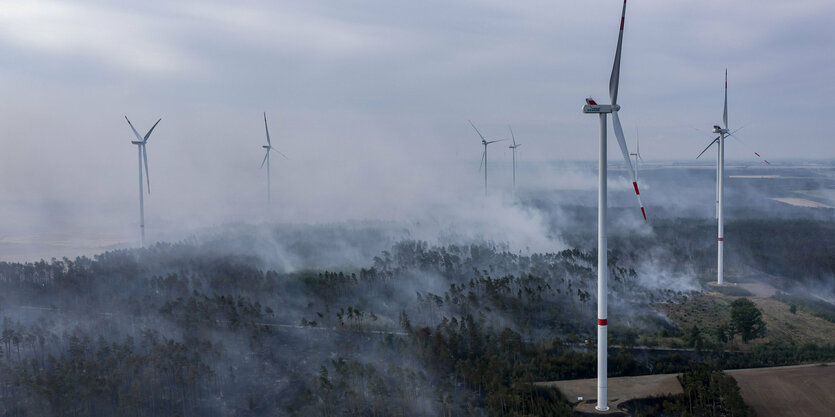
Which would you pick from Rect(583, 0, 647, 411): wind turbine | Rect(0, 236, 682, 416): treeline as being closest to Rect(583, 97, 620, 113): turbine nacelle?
Rect(583, 0, 647, 411): wind turbine

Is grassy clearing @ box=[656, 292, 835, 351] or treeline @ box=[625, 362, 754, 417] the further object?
grassy clearing @ box=[656, 292, 835, 351]

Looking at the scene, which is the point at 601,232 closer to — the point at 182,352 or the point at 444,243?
the point at 182,352

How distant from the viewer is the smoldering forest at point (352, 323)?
57469mm

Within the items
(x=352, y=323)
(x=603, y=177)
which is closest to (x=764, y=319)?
(x=603, y=177)

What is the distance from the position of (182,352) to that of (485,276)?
51.5 m

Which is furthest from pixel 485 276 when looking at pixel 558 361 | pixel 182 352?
pixel 182 352

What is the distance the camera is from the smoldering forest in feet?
189

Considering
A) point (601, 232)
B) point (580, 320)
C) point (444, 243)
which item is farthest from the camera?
point (444, 243)

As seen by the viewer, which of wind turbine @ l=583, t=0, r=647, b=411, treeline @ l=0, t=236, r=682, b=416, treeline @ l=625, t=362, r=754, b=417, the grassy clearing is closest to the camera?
wind turbine @ l=583, t=0, r=647, b=411

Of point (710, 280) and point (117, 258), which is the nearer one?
point (710, 280)

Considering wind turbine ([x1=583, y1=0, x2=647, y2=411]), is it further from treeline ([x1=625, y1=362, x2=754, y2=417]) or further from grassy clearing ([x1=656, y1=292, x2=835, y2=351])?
grassy clearing ([x1=656, y1=292, x2=835, y2=351])

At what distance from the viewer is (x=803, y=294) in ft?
310

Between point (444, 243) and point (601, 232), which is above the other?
point (601, 232)

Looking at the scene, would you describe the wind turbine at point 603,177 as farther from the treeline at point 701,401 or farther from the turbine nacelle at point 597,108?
the treeline at point 701,401
